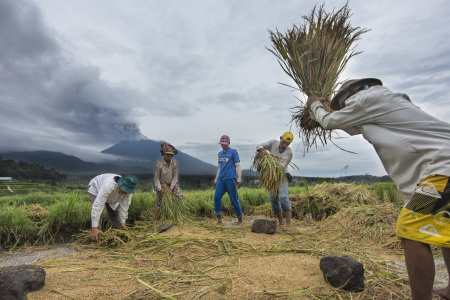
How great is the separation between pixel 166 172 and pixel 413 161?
4.50 meters

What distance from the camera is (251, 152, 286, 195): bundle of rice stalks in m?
4.79

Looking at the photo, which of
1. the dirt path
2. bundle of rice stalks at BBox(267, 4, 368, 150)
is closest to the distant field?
the dirt path

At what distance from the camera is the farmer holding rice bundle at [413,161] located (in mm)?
1584

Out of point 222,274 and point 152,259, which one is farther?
point 152,259

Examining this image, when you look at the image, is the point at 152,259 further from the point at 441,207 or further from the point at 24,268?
the point at 441,207

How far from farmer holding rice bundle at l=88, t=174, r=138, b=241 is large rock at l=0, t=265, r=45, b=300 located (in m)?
1.53

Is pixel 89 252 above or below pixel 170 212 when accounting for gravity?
below

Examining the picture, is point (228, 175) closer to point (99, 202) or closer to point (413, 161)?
point (99, 202)

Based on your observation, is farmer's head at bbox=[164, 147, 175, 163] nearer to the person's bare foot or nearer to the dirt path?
the dirt path

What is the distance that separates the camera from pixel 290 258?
9.87 feet

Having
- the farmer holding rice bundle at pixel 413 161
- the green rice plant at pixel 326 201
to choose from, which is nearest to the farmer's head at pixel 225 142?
the green rice plant at pixel 326 201

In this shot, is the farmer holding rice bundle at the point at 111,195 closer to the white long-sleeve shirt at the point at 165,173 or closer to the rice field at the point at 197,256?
the rice field at the point at 197,256

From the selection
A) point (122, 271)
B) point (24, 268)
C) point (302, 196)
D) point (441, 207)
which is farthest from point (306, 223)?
point (24, 268)

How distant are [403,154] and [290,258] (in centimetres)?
174
